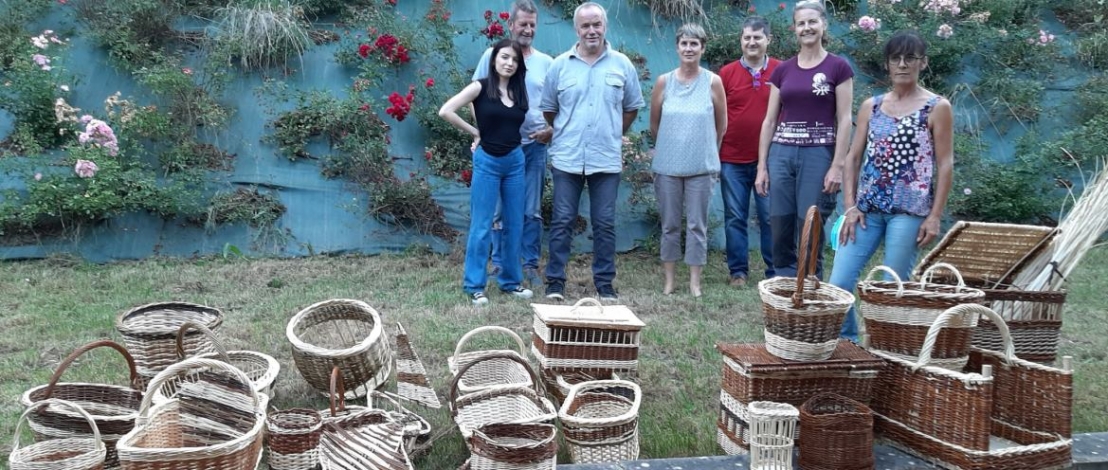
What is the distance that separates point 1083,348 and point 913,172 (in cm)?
176

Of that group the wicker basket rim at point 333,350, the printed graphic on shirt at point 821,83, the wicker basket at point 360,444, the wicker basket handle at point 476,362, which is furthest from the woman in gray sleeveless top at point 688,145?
the wicker basket at point 360,444

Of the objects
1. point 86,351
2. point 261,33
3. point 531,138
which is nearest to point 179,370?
point 86,351

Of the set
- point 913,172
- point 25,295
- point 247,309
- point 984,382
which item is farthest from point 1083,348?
point 25,295

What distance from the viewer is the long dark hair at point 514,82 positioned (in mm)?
5109

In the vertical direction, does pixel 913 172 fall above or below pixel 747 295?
above

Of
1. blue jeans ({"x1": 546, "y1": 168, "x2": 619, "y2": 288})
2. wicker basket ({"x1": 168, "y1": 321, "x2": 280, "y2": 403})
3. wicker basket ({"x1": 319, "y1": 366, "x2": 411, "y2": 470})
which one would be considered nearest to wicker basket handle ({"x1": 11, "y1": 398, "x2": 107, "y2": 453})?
wicker basket ({"x1": 168, "y1": 321, "x2": 280, "y2": 403})

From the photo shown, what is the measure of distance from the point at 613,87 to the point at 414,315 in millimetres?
1809

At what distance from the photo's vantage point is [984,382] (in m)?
2.78

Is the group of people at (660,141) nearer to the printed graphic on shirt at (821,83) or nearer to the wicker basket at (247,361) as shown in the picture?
the printed graphic on shirt at (821,83)

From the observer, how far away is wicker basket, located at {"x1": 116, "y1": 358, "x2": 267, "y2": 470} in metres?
2.36

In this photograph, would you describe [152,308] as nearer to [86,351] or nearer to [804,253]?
[86,351]

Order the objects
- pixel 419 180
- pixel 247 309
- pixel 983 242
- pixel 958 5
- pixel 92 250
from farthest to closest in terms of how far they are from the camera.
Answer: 1. pixel 958 5
2. pixel 419 180
3. pixel 92 250
4. pixel 247 309
5. pixel 983 242

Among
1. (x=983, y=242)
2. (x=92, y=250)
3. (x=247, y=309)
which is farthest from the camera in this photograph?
(x=92, y=250)

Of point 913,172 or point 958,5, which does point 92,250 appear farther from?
point 958,5
